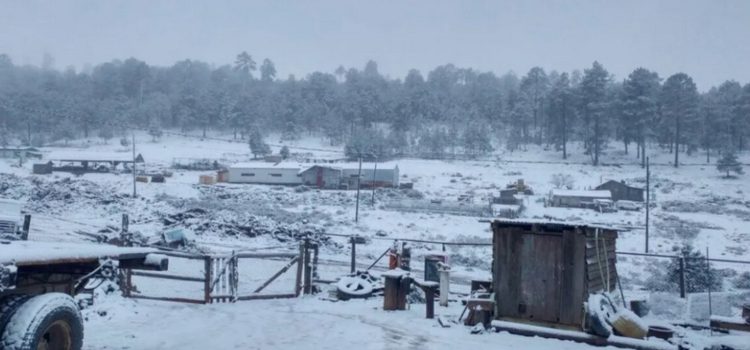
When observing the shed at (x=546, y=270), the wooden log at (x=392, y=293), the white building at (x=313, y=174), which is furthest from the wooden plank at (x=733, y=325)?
the white building at (x=313, y=174)

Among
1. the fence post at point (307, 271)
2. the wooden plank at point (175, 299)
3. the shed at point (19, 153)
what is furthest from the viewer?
the shed at point (19, 153)

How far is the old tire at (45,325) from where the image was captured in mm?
6086

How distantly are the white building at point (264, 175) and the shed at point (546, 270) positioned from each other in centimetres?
6269

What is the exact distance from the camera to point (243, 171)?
73.8m

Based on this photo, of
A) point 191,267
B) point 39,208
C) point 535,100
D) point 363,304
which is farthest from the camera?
point 535,100

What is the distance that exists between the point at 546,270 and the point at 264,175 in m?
63.8

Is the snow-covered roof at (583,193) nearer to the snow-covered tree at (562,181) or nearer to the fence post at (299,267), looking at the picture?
the snow-covered tree at (562,181)

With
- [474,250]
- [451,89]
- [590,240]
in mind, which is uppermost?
[451,89]

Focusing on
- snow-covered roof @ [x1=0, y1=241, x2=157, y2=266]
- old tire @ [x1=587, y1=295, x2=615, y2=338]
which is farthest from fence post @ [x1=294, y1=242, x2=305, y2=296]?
snow-covered roof @ [x1=0, y1=241, x2=157, y2=266]

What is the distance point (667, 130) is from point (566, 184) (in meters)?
26.7

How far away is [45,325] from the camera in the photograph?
21.2 feet

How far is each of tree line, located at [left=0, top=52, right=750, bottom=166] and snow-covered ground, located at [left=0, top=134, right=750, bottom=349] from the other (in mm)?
5486

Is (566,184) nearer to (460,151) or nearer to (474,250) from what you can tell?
(460,151)

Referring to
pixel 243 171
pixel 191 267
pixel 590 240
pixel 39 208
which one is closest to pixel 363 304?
pixel 590 240
